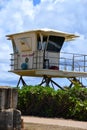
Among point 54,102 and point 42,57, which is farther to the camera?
point 42,57

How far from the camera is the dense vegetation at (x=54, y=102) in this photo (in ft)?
74.6

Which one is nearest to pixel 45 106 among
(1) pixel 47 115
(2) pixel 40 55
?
(1) pixel 47 115

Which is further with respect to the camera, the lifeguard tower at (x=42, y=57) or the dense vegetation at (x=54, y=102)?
the lifeguard tower at (x=42, y=57)

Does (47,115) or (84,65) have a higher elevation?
(84,65)

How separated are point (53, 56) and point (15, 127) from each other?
84.1 feet

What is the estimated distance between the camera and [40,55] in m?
39.3

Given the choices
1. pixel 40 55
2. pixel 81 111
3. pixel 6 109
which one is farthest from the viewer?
pixel 40 55

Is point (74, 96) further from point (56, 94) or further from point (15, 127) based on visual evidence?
point (15, 127)

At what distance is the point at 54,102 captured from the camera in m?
23.0

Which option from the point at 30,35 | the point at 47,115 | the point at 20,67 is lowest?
the point at 47,115

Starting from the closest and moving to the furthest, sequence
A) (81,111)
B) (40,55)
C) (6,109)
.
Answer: (6,109) → (81,111) → (40,55)

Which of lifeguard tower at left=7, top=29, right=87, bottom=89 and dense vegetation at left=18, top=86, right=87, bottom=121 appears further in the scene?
lifeguard tower at left=7, top=29, right=87, bottom=89

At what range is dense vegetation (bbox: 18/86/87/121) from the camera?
2275 centimetres

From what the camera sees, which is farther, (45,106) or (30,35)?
(30,35)
